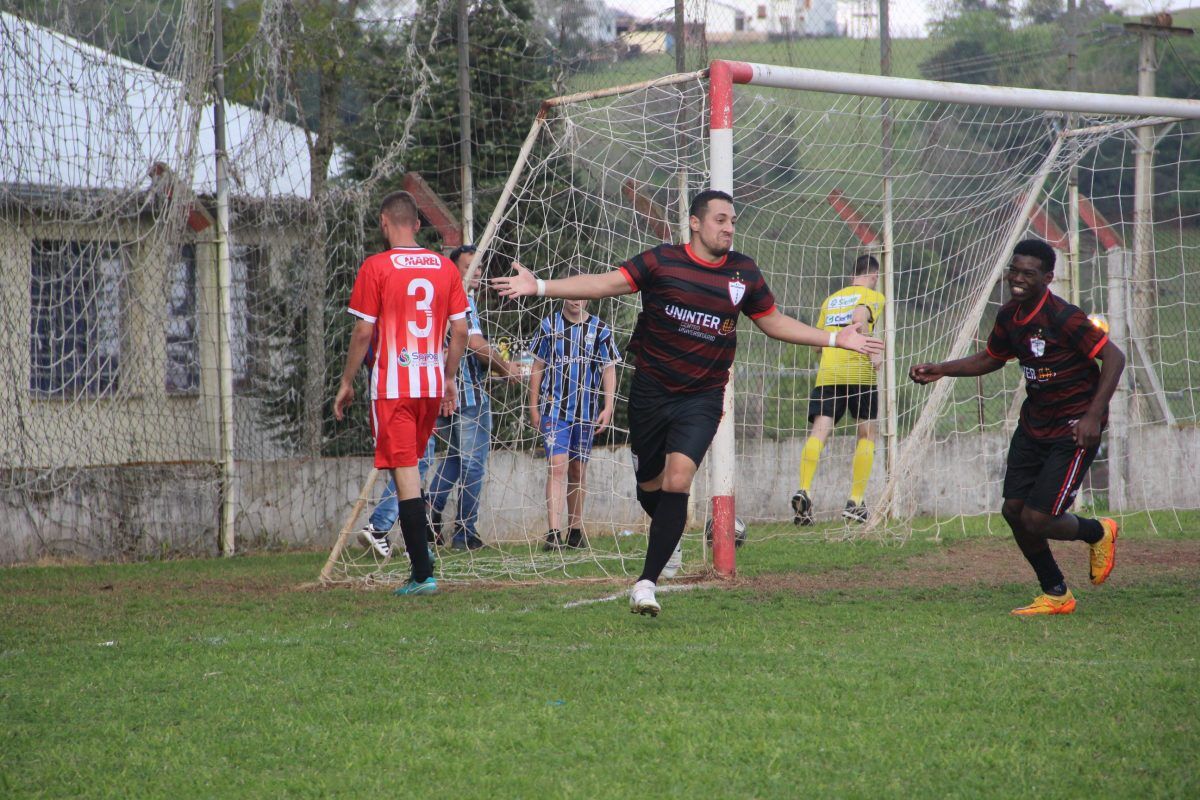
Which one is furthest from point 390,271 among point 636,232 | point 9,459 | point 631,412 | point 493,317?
point 9,459

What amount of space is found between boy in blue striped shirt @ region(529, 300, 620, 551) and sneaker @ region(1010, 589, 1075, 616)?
3.52 meters

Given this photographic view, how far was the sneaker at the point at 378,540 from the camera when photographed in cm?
824

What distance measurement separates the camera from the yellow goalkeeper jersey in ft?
32.0

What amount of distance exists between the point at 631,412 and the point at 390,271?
5.42ft

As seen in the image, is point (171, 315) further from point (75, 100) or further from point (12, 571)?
point (12, 571)

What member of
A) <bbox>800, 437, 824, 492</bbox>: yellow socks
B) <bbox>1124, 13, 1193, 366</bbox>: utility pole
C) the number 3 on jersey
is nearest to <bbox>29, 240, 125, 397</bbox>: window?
the number 3 on jersey

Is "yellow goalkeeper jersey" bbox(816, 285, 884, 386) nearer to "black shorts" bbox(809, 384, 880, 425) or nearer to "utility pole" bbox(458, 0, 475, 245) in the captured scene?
"black shorts" bbox(809, 384, 880, 425)

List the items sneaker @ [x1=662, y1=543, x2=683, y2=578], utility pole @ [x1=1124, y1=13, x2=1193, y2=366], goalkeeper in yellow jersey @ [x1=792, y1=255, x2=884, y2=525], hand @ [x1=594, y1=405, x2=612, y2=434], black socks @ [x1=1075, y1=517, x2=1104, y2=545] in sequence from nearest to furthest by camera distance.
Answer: black socks @ [x1=1075, y1=517, x2=1104, y2=545] < sneaker @ [x1=662, y1=543, x2=683, y2=578] < hand @ [x1=594, y1=405, x2=612, y2=434] < goalkeeper in yellow jersey @ [x1=792, y1=255, x2=884, y2=525] < utility pole @ [x1=1124, y1=13, x2=1193, y2=366]

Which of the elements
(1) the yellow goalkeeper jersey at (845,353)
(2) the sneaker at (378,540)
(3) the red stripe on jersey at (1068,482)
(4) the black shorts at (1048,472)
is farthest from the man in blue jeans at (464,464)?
(3) the red stripe on jersey at (1068,482)

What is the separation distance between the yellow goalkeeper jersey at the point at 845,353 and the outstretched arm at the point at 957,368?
11.1 ft

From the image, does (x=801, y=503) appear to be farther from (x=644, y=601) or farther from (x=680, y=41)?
(x=680, y=41)

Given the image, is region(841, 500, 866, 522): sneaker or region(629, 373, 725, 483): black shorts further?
region(841, 500, 866, 522): sneaker

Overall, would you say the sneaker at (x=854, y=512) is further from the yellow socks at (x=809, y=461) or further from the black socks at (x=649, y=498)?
the black socks at (x=649, y=498)

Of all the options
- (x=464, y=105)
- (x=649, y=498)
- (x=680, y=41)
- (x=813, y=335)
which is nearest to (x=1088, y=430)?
(x=813, y=335)
